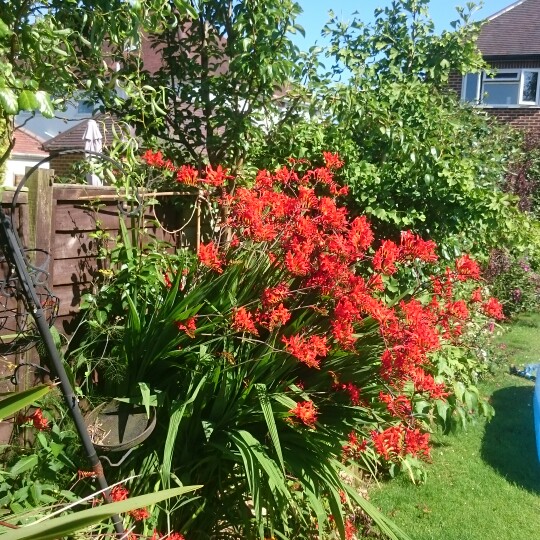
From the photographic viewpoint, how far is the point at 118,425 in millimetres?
3129

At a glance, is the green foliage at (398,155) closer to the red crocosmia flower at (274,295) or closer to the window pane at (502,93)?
the red crocosmia flower at (274,295)

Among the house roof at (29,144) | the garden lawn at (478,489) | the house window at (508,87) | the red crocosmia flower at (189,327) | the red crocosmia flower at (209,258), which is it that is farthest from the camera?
the house roof at (29,144)

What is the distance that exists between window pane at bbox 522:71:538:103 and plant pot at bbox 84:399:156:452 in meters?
18.2

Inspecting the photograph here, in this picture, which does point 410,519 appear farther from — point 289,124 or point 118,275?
point 289,124

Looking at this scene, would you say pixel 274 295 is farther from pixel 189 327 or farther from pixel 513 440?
pixel 513 440

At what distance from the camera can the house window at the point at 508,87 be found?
61.0ft

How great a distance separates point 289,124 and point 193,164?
0.77 m

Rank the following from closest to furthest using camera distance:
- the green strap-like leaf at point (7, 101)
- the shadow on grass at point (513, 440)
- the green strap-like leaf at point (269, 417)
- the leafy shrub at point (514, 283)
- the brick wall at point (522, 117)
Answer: the green strap-like leaf at point (7, 101) → the green strap-like leaf at point (269, 417) → the shadow on grass at point (513, 440) → the leafy shrub at point (514, 283) → the brick wall at point (522, 117)

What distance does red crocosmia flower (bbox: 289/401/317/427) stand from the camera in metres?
2.78

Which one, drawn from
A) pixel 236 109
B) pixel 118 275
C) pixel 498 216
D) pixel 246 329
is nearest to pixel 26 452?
pixel 118 275

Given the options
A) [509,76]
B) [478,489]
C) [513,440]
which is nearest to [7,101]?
[478,489]

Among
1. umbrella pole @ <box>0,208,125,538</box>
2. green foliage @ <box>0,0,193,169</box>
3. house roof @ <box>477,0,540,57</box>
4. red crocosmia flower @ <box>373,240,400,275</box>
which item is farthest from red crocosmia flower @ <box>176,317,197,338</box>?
house roof @ <box>477,0,540,57</box>

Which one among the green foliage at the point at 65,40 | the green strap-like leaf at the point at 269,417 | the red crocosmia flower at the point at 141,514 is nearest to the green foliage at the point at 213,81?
the green foliage at the point at 65,40

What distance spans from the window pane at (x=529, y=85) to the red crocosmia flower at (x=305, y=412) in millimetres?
18066
